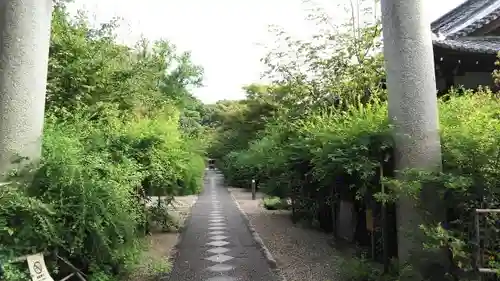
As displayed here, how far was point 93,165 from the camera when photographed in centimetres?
441

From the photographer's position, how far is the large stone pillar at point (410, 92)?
177 inches

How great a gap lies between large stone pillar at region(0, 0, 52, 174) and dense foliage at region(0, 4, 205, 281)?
23cm

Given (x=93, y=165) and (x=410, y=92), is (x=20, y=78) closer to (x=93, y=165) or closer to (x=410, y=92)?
Result: (x=93, y=165)

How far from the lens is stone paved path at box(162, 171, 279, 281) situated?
602cm

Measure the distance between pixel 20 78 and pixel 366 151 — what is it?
398cm

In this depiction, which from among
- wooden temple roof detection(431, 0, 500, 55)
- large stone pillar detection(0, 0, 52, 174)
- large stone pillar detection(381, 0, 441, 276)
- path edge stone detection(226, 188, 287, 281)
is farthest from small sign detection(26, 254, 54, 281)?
wooden temple roof detection(431, 0, 500, 55)

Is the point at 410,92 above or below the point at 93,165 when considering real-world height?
above

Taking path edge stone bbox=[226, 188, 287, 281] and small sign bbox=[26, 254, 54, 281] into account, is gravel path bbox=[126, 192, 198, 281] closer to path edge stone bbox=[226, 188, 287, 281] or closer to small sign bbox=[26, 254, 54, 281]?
path edge stone bbox=[226, 188, 287, 281]

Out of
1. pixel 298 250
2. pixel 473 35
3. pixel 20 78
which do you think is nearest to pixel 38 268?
pixel 20 78

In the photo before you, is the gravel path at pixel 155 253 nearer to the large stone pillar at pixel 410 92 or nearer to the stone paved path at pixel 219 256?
the stone paved path at pixel 219 256

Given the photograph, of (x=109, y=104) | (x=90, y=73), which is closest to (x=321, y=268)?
(x=109, y=104)

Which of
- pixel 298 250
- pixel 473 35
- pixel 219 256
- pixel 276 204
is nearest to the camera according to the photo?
pixel 219 256

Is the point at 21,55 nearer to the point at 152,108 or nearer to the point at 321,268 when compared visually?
the point at 321,268

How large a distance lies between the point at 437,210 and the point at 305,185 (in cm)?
578
